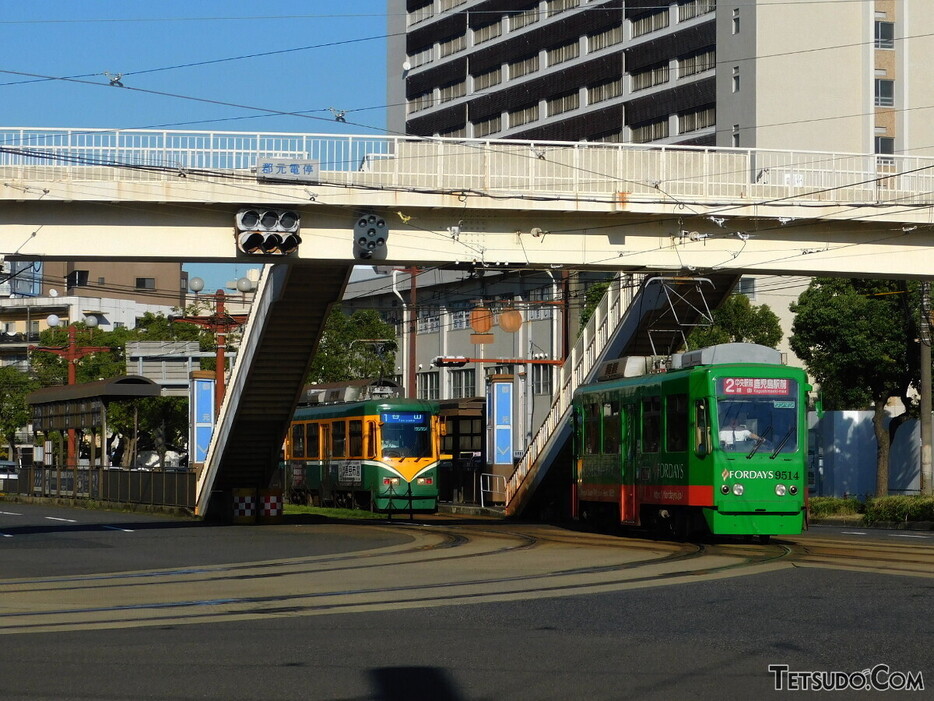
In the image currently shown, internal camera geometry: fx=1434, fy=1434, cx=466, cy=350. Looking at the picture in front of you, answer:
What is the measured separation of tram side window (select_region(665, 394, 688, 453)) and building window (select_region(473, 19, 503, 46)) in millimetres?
59842

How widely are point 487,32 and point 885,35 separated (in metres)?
23.3

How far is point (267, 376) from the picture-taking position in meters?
31.8

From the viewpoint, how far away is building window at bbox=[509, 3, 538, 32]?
76.6 meters

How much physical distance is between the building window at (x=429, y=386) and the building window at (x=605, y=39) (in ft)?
62.5

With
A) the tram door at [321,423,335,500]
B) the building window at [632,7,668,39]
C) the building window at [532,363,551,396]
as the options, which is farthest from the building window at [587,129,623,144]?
the tram door at [321,423,335,500]

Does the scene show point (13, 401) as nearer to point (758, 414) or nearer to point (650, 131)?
point (650, 131)

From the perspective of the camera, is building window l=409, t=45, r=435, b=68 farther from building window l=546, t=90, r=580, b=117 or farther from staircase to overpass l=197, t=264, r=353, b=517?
staircase to overpass l=197, t=264, r=353, b=517

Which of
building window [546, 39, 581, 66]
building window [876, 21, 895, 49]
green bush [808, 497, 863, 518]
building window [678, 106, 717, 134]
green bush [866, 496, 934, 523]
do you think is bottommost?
green bush [808, 497, 863, 518]

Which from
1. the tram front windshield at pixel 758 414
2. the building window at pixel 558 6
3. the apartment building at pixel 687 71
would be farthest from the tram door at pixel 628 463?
the building window at pixel 558 6

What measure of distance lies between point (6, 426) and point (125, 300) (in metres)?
31.9

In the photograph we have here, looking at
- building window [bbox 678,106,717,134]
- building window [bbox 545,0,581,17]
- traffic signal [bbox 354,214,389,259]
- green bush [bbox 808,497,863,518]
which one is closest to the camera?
traffic signal [bbox 354,214,389,259]

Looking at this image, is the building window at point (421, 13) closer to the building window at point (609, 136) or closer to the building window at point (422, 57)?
the building window at point (422, 57)

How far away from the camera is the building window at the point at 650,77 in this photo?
70000mm

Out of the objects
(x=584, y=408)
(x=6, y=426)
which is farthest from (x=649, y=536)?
(x=6, y=426)
